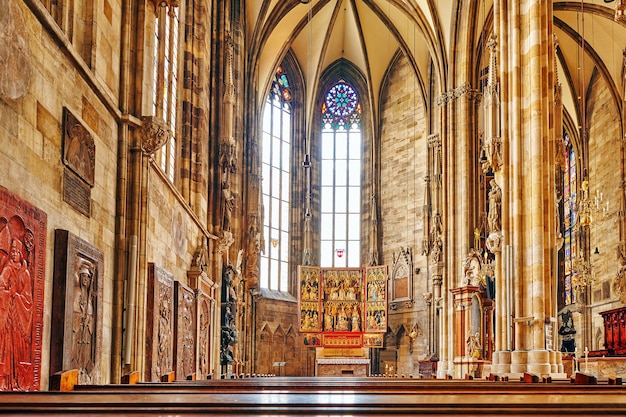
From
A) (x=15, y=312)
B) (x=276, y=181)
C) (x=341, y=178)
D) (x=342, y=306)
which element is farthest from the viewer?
(x=341, y=178)

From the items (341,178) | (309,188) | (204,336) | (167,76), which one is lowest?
(204,336)

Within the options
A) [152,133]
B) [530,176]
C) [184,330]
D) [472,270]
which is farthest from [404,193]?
[152,133]

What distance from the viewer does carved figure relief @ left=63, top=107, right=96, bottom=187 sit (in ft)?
28.1

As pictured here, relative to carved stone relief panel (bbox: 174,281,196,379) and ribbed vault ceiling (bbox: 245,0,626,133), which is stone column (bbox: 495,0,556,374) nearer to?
carved stone relief panel (bbox: 174,281,196,379)

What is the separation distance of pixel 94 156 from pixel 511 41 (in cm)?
900

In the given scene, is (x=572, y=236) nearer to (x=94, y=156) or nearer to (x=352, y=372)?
(x=352, y=372)

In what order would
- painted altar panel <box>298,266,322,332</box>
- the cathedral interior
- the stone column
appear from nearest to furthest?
the cathedral interior
the stone column
painted altar panel <box>298,266,322,332</box>

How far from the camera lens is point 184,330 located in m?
16.0

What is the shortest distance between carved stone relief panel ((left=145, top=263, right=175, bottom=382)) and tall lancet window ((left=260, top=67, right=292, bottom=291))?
669 inches

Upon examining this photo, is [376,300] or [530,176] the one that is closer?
[530,176]

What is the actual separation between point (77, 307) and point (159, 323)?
4581mm

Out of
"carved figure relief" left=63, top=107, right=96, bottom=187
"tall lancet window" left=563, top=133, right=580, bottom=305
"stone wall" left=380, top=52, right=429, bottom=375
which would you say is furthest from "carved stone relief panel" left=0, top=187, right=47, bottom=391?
"tall lancet window" left=563, top=133, right=580, bottom=305

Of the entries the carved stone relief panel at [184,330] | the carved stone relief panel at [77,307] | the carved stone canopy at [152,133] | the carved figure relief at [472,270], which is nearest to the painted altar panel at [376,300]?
the carved figure relief at [472,270]

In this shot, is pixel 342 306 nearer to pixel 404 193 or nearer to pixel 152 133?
pixel 404 193
